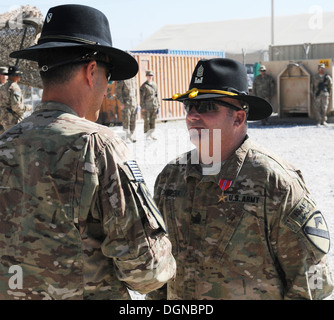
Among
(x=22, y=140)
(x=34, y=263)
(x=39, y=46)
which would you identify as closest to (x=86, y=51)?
(x=39, y=46)

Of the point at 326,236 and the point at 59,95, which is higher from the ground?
the point at 59,95

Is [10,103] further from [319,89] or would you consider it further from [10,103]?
[319,89]

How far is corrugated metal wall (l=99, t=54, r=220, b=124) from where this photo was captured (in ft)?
60.2

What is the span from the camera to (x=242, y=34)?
61.9 meters

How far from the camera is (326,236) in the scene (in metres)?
2.28

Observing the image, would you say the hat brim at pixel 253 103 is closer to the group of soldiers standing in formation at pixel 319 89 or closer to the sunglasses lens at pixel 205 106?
the sunglasses lens at pixel 205 106

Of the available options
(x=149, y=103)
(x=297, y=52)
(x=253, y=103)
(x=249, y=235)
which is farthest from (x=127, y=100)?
(x=249, y=235)

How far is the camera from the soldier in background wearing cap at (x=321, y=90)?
53.7 ft

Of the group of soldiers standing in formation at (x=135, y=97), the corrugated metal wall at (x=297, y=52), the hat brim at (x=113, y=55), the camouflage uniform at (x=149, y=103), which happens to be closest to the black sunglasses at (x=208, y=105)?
the hat brim at (x=113, y=55)

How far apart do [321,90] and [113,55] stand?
50.1 feet

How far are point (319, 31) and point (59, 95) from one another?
188 feet

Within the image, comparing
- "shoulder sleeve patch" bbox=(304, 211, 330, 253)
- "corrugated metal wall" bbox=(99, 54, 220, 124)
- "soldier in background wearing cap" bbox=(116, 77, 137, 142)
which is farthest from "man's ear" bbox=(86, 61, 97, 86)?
"corrugated metal wall" bbox=(99, 54, 220, 124)

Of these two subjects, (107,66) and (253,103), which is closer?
(107,66)
